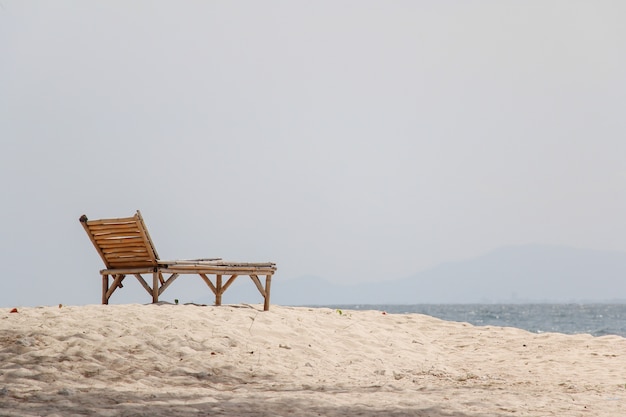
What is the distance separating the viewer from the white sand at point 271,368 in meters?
7.38

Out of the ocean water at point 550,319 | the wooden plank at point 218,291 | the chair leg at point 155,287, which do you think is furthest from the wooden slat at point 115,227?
the ocean water at point 550,319

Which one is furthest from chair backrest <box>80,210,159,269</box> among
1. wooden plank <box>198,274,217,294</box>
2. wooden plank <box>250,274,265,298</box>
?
wooden plank <box>250,274,265,298</box>

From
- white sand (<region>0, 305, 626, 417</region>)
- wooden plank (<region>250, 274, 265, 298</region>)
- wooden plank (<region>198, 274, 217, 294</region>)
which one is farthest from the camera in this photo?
wooden plank (<region>250, 274, 265, 298</region>)

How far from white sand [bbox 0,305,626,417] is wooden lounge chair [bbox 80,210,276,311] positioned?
65 cm

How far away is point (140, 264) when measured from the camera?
12.3 m

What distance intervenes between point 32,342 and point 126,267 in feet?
11.1

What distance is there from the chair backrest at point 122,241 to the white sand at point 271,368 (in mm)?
1074

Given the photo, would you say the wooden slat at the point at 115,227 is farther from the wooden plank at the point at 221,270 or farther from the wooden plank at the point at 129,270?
the wooden plank at the point at 221,270

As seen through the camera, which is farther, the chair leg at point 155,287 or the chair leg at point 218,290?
the chair leg at point 218,290

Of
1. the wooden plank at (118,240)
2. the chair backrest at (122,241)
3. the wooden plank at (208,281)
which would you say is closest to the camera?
the chair backrest at (122,241)

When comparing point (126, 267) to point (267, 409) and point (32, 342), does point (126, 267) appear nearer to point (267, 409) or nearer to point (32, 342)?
point (32, 342)

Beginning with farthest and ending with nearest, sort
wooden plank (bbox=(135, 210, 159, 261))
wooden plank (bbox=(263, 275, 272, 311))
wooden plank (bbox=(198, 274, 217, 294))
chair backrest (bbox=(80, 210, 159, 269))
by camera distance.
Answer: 1. wooden plank (bbox=(263, 275, 272, 311))
2. wooden plank (bbox=(198, 274, 217, 294))
3. chair backrest (bbox=(80, 210, 159, 269))
4. wooden plank (bbox=(135, 210, 159, 261))

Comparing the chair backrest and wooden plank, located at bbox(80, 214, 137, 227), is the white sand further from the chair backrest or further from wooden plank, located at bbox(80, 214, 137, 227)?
wooden plank, located at bbox(80, 214, 137, 227)

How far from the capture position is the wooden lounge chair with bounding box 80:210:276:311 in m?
12.0
